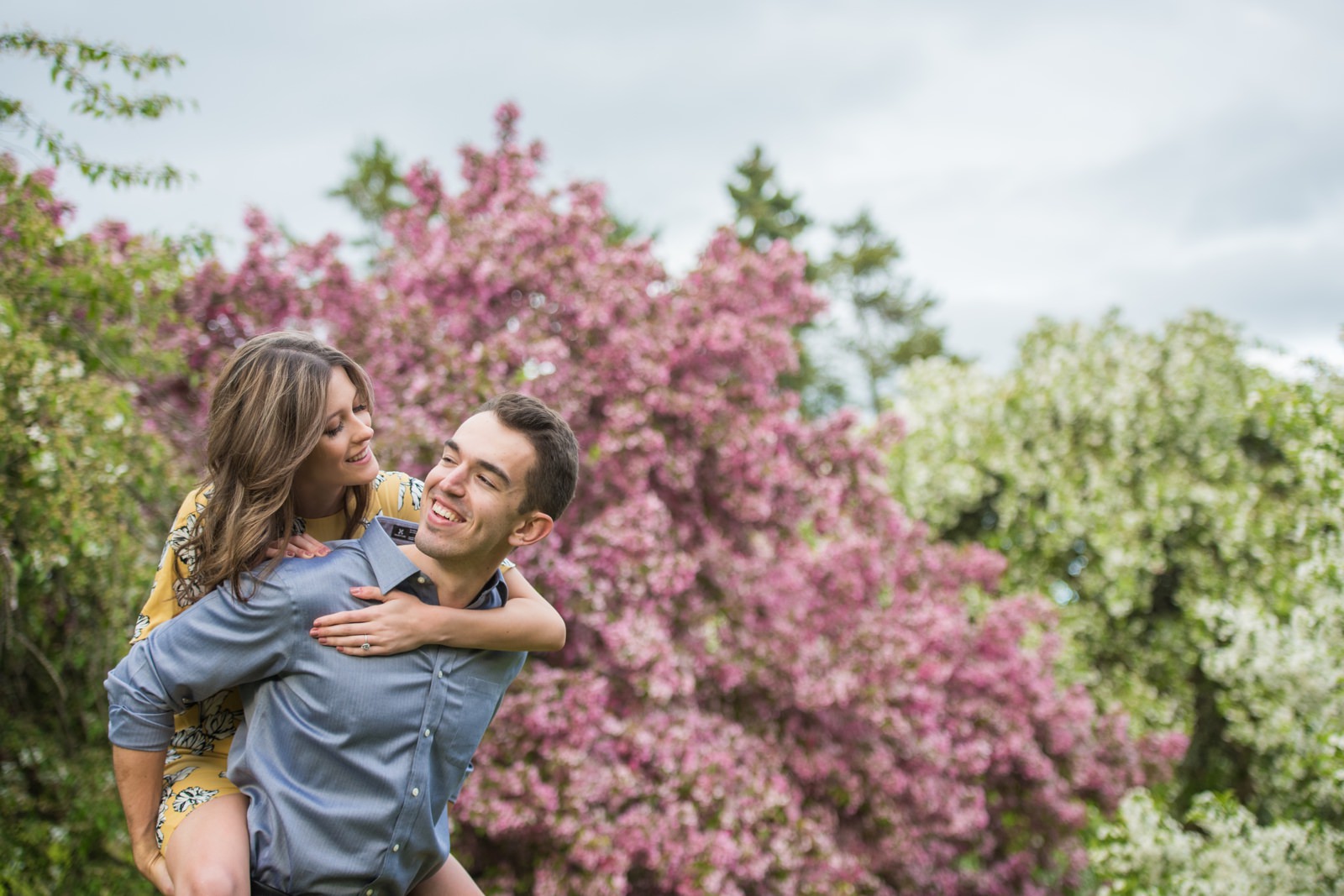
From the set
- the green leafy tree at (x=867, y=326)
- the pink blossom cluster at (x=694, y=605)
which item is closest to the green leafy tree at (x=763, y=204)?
the green leafy tree at (x=867, y=326)

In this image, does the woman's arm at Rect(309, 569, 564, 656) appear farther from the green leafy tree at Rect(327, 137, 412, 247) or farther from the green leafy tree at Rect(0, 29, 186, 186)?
the green leafy tree at Rect(327, 137, 412, 247)

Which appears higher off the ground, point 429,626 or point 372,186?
point 372,186

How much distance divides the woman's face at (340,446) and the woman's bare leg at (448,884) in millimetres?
912

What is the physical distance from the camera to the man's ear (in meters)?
2.06

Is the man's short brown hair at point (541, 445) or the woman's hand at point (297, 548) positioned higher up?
the man's short brown hair at point (541, 445)

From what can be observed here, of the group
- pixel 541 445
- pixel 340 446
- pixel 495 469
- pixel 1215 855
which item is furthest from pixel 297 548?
pixel 1215 855

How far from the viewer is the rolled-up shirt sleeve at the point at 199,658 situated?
69.2 inches

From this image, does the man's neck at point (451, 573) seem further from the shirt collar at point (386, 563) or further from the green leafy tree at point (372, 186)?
the green leafy tree at point (372, 186)

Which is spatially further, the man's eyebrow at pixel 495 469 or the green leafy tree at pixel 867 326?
the green leafy tree at pixel 867 326

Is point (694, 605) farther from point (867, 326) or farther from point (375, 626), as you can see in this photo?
point (867, 326)

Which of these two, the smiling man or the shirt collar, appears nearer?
the smiling man

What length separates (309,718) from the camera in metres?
1.83

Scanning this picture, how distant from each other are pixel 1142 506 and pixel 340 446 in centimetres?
902

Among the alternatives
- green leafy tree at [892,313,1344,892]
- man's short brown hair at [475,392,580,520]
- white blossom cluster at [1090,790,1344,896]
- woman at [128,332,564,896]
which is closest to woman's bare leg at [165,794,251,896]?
woman at [128,332,564,896]
